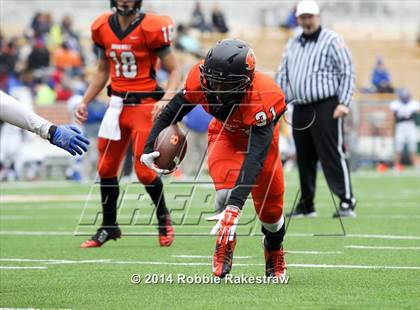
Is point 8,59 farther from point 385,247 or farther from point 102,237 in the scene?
point 385,247

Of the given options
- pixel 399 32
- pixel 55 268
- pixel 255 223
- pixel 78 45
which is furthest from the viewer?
pixel 399 32

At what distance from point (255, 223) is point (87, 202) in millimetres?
3373

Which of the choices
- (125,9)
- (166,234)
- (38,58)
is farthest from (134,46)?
(38,58)

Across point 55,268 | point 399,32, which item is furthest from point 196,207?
point 399,32

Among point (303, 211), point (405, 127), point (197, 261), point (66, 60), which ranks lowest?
point (405, 127)

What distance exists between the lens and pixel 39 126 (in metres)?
5.21

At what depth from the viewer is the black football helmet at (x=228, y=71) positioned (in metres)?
5.63

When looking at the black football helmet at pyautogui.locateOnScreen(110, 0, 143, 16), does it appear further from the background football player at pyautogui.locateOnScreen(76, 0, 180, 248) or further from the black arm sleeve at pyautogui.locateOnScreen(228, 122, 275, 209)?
the black arm sleeve at pyautogui.locateOnScreen(228, 122, 275, 209)

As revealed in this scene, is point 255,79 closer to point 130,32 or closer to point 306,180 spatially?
point 130,32

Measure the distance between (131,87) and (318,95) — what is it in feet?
8.21

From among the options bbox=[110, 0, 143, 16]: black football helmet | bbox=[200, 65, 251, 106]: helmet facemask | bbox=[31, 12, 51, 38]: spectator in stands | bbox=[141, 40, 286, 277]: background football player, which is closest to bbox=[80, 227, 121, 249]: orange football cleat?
bbox=[110, 0, 143, 16]: black football helmet

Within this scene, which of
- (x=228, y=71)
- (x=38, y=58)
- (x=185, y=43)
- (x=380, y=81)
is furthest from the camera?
(x=185, y=43)

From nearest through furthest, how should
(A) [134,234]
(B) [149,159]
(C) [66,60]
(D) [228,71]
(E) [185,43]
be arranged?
1. (D) [228,71]
2. (B) [149,159]
3. (A) [134,234]
4. (C) [66,60]
5. (E) [185,43]

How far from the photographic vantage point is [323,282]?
587 centimetres
